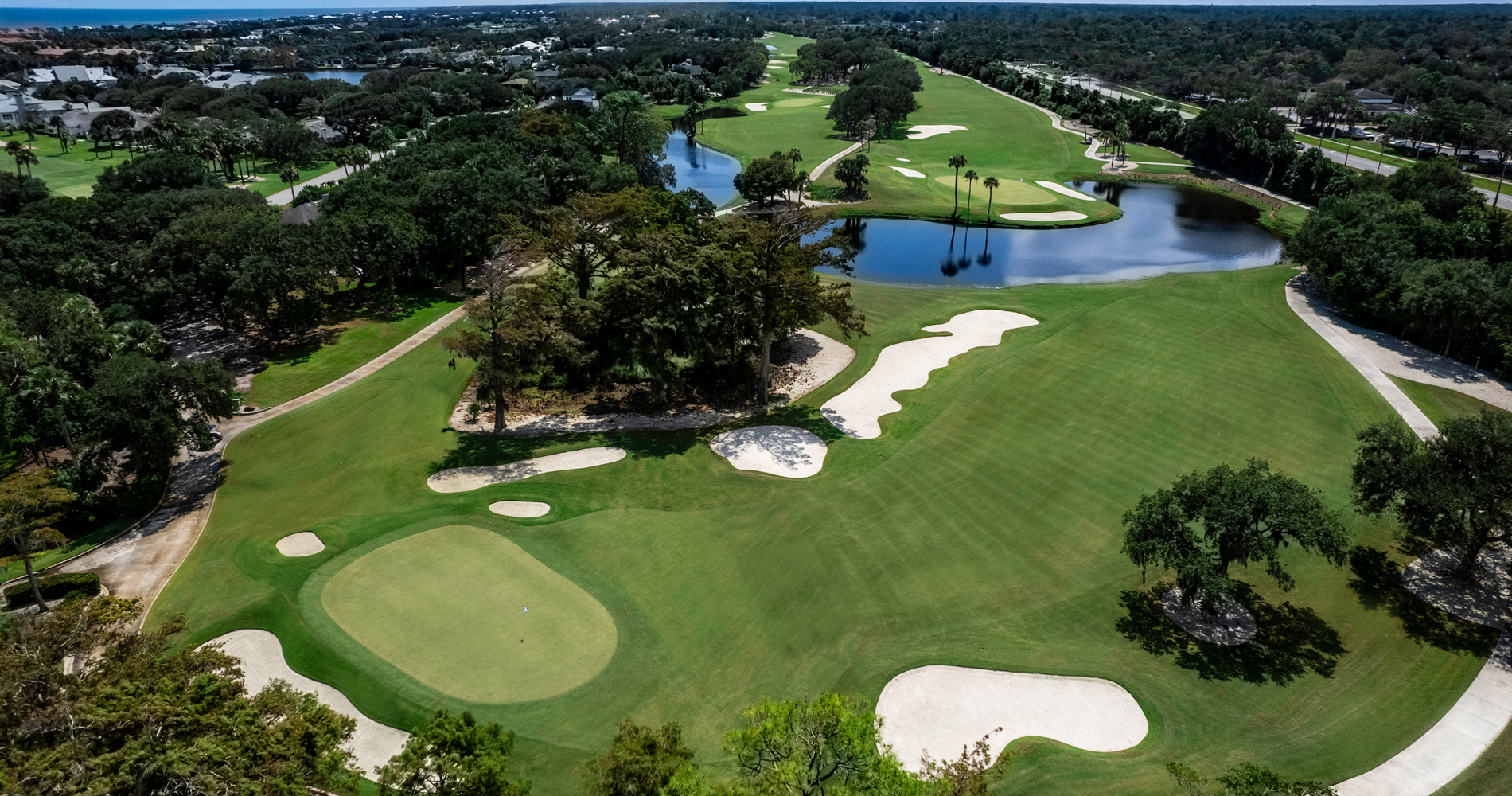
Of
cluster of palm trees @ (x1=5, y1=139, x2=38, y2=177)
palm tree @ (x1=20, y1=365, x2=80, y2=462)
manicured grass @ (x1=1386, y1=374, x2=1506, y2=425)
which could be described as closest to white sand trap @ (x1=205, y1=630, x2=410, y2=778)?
palm tree @ (x1=20, y1=365, x2=80, y2=462)

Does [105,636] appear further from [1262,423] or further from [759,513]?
[1262,423]

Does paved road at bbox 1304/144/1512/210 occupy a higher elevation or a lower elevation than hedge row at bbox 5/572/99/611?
higher

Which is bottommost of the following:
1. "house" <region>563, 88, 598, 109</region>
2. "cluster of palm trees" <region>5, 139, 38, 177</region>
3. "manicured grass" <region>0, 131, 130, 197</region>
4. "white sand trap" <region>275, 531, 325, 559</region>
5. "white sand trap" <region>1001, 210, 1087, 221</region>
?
"white sand trap" <region>275, 531, 325, 559</region>

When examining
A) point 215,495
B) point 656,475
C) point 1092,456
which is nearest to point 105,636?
point 215,495

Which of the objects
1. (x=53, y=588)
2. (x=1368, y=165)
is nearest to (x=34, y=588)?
(x=53, y=588)

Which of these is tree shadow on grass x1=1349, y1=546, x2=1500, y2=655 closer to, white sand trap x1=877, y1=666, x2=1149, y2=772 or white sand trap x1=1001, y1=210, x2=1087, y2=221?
white sand trap x1=877, y1=666, x2=1149, y2=772

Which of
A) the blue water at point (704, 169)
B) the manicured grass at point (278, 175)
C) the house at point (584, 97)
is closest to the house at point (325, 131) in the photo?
the manicured grass at point (278, 175)
